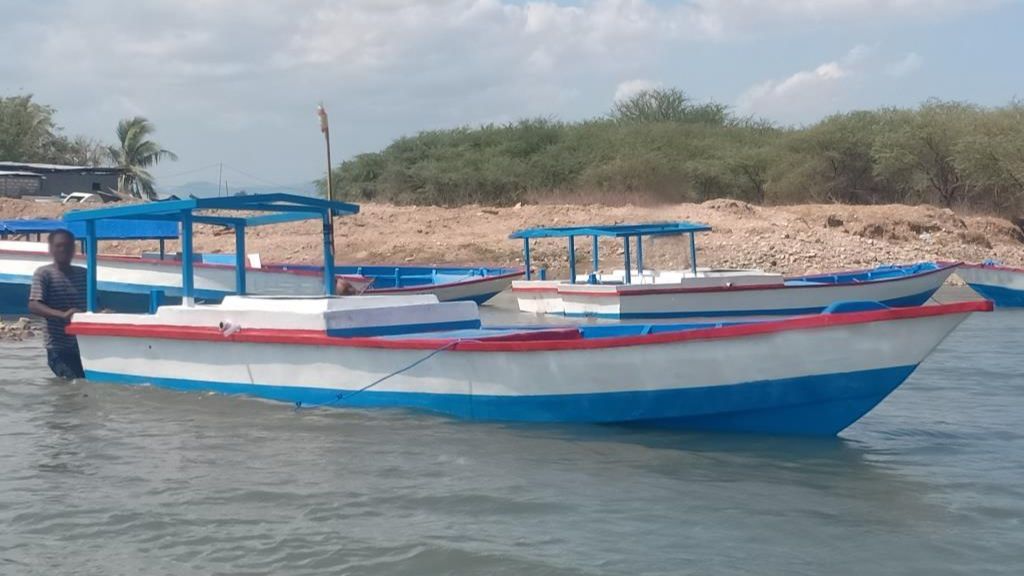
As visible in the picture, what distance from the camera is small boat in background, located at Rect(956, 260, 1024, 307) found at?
2281 centimetres

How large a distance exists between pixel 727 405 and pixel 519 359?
1650 millimetres

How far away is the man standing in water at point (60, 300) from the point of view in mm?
11680

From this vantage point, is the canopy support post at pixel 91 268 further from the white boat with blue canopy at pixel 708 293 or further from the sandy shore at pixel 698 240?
the sandy shore at pixel 698 240

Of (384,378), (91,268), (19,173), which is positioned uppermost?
(19,173)

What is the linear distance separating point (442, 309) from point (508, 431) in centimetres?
195

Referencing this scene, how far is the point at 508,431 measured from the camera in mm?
9594

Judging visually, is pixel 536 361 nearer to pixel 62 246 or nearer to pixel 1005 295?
pixel 62 246

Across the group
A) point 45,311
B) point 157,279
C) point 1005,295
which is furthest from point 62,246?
point 1005,295

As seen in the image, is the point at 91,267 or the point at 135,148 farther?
the point at 135,148

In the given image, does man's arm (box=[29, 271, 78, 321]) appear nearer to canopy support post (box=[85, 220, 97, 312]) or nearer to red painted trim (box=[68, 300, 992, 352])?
canopy support post (box=[85, 220, 97, 312])

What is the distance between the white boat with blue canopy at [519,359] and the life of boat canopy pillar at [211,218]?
0.13 ft

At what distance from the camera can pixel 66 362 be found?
1231cm

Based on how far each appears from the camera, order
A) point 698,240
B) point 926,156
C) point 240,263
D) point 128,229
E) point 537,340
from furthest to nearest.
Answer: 1. point 926,156
2. point 698,240
3. point 128,229
4. point 240,263
5. point 537,340

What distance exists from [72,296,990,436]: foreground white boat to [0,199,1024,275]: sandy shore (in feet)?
57.7
